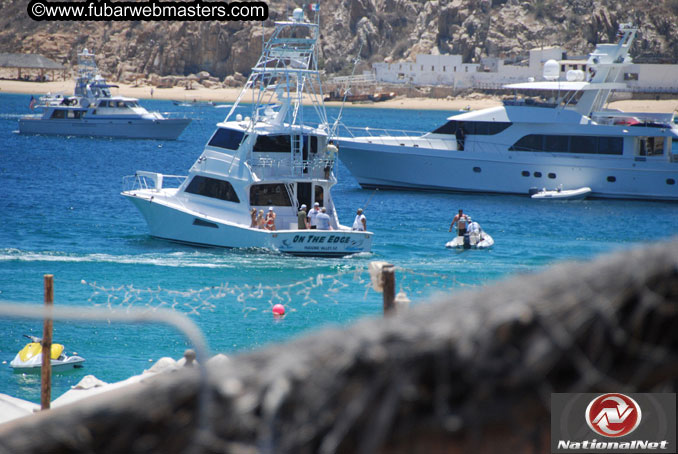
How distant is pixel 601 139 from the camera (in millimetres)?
36562

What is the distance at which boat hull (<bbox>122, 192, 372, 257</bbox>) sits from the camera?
22.1m

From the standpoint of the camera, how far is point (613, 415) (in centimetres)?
300

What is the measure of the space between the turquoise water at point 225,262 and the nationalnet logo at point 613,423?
→ 3847 mm

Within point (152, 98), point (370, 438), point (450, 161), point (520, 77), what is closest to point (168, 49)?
point (152, 98)

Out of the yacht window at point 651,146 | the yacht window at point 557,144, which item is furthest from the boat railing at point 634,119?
the yacht window at point 557,144

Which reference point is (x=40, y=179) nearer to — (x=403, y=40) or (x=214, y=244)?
(x=214, y=244)

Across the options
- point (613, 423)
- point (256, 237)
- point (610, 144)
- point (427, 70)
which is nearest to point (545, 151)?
point (610, 144)

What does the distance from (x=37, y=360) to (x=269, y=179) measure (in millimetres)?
10093

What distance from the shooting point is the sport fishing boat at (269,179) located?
22.5 meters

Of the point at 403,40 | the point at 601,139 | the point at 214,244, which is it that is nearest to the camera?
the point at 214,244

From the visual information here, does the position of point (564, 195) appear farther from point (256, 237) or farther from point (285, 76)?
point (256, 237)

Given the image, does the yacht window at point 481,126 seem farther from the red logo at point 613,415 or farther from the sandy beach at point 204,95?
the sandy beach at point 204,95

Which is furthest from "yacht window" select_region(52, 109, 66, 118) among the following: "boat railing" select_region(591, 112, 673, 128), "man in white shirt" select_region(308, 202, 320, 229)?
"man in white shirt" select_region(308, 202, 320, 229)

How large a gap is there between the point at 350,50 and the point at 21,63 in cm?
5922
